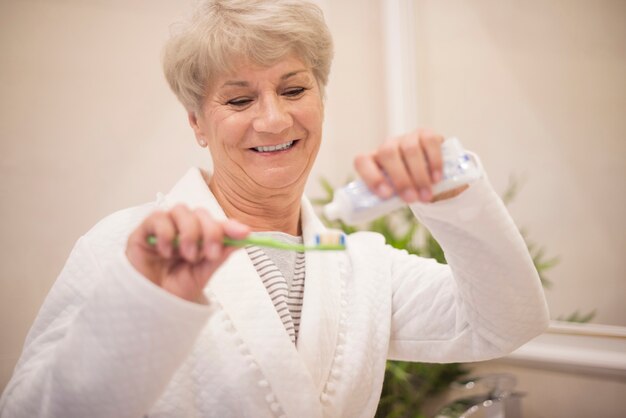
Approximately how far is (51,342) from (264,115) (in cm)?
51

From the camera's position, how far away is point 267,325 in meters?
0.89

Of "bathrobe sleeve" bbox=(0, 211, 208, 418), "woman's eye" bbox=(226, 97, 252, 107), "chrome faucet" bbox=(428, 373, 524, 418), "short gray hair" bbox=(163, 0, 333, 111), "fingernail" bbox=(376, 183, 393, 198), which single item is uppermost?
"short gray hair" bbox=(163, 0, 333, 111)

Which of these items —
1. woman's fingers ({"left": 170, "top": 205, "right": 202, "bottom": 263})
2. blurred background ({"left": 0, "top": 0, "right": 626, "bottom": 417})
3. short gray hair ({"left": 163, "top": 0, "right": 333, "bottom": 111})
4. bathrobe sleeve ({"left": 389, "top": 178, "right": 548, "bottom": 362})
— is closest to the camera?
woman's fingers ({"left": 170, "top": 205, "right": 202, "bottom": 263})

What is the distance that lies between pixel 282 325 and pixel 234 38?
20.2 inches

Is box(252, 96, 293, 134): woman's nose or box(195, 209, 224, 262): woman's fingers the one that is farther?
box(252, 96, 293, 134): woman's nose

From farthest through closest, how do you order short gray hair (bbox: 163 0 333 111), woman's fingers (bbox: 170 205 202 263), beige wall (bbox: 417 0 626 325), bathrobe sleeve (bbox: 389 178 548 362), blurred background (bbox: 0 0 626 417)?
beige wall (bbox: 417 0 626 325), blurred background (bbox: 0 0 626 417), short gray hair (bbox: 163 0 333 111), bathrobe sleeve (bbox: 389 178 548 362), woman's fingers (bbox: 170 205 202 263)

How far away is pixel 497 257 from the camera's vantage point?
2.65 feet

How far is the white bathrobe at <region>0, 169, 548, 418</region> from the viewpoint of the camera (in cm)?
61

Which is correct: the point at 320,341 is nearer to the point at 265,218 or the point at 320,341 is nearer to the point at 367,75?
the point at 265,218

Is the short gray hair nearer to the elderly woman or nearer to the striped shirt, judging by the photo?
the elderly woman

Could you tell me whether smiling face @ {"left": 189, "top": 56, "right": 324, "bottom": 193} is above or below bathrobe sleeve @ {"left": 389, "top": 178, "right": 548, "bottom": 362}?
above

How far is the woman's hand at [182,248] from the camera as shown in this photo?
580 millimetres

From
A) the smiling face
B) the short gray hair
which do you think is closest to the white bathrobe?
the smiling face

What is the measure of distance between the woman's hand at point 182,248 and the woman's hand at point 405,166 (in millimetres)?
166
